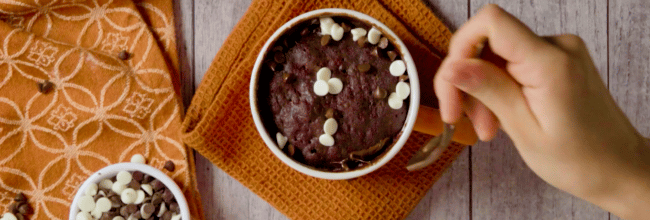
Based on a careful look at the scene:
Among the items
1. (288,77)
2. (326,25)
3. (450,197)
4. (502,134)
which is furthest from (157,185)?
(502,134)

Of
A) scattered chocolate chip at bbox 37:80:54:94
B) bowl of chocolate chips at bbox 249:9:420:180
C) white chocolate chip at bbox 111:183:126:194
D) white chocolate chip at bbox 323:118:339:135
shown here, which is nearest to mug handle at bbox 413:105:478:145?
bowl of chocolate chips at bbox 249:9:420:180

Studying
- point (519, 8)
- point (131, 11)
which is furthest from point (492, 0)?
point (131, 11)

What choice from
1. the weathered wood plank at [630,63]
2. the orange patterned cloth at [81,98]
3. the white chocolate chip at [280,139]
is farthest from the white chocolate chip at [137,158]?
the weathered wood plank at [630,63]

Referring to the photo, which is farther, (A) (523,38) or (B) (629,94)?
(B) (629,94)

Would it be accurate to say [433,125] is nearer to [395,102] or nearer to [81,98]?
[395,102]

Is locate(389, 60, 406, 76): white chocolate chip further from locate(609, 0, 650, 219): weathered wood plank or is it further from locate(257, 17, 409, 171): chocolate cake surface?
locate(609, 0, 650, 219): weathered wood plank

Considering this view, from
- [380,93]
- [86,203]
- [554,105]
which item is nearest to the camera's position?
[554,105]

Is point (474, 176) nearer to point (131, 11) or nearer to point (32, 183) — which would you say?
point (131, 11)
